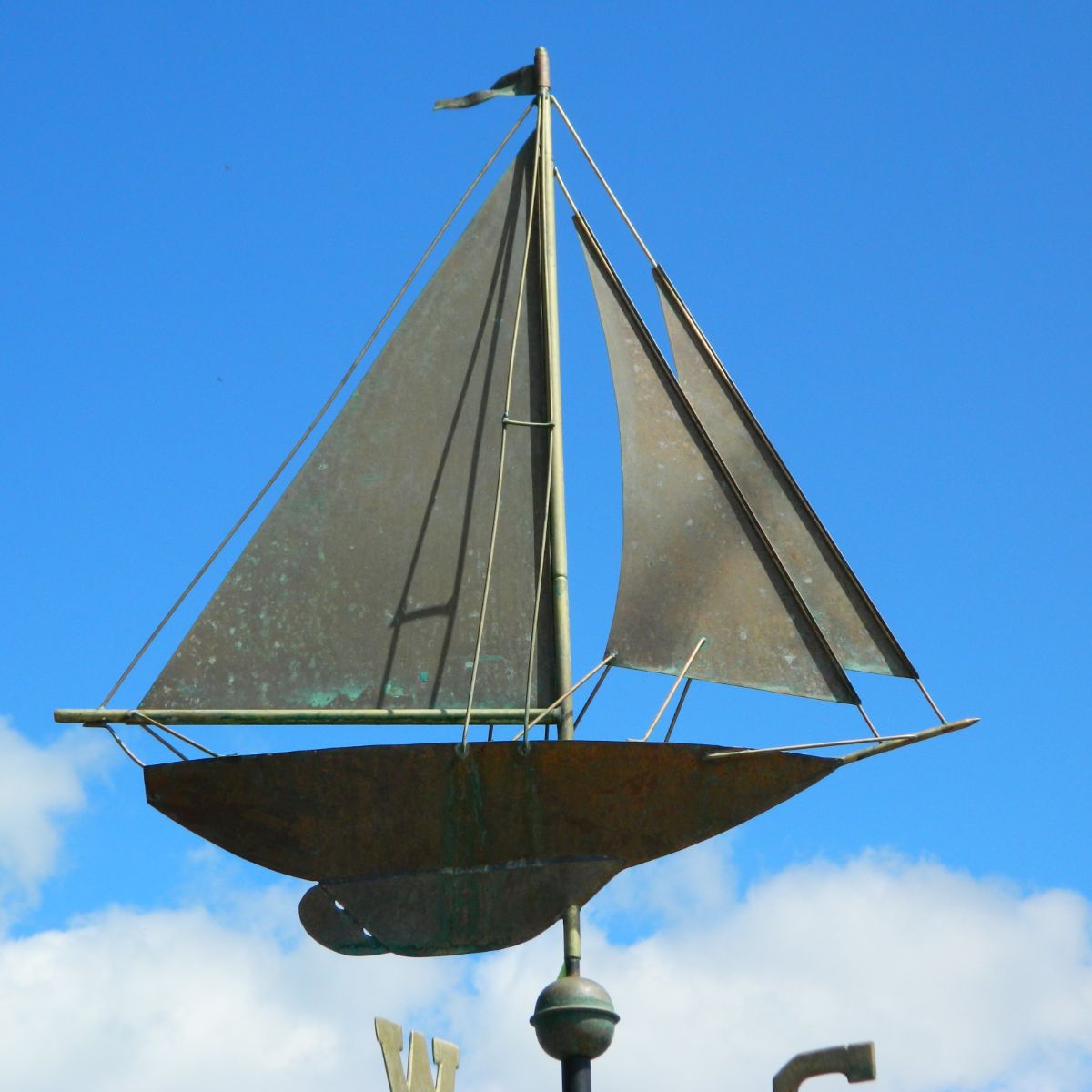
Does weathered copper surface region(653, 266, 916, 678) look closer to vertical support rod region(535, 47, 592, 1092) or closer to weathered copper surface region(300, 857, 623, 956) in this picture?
vertical support rod region(535, 47, 592, 1092)

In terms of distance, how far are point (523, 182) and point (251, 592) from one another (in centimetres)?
270

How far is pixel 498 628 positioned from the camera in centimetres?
989

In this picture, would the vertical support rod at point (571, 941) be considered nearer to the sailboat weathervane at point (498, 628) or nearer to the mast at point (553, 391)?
the sailboat weathervane at point (498, 628)

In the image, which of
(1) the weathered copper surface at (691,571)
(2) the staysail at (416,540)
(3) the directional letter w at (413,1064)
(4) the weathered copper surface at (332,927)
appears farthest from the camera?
(2) the staysail at (416,540)

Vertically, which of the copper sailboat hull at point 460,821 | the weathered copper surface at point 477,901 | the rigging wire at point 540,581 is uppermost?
the rigging wire at point 540,581

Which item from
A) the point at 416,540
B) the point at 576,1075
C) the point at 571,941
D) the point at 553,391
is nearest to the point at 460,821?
the point at 571,941

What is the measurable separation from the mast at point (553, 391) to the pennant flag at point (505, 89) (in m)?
0.06

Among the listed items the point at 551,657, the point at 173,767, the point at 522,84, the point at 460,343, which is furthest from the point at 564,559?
the point at 522,84

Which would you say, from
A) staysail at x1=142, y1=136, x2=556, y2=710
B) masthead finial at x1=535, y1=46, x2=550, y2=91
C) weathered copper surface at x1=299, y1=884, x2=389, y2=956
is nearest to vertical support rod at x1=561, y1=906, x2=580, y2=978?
weathered copper surface at x1=299, y1=884, x2=389, y2=956

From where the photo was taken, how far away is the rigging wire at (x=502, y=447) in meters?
9.11

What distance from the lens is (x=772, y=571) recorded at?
983cm

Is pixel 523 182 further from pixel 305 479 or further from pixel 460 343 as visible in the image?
pixel 305 479

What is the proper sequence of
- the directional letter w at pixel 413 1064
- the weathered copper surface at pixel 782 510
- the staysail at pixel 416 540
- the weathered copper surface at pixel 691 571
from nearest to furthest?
1. the directional letter w at pixel 413 1064
2. the weathered copper surface at pixel 691 571
3. the staysail at pixel 416 540
4. the weathered copper surface at pixel 782 510

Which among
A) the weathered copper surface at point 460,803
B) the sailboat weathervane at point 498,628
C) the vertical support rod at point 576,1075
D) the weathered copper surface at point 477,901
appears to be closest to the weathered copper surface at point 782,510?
the sailboat weathervane at point 498,628
